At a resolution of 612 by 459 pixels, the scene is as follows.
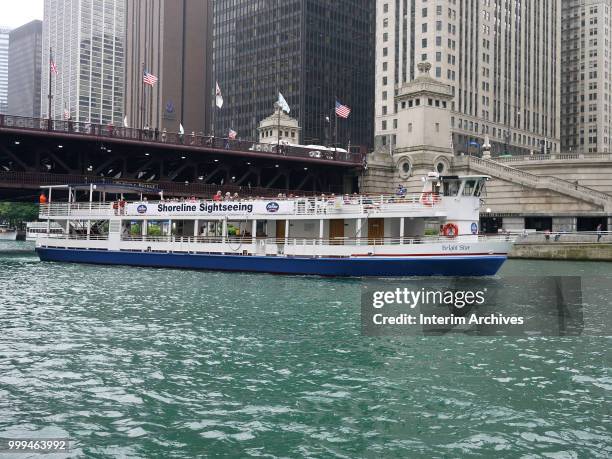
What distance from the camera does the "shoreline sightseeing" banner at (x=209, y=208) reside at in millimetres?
44219

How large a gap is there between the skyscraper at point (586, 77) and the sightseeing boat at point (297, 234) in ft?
465

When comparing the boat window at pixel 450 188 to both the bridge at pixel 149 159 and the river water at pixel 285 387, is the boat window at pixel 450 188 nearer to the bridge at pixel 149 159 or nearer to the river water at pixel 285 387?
the river water at pixel 285 387

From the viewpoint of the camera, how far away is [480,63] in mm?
134125

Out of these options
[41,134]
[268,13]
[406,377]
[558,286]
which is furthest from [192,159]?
[268,13]

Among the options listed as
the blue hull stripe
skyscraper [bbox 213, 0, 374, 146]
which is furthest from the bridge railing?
skyscraper [bbox 213, 0, 374, 146]

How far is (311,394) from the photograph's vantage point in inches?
583

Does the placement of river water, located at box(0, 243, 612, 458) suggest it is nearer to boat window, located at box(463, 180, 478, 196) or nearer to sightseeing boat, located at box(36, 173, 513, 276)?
sightseeing boat, located at box(36, 173, 513, 276)

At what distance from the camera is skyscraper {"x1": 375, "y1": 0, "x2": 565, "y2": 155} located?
123 meters

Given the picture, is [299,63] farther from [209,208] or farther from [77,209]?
[209,208]

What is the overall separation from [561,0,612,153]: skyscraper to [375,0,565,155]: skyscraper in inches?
581

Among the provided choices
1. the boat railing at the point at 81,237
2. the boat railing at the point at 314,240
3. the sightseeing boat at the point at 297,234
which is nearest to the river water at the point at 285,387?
the sightseeing boat at the point at 297,234

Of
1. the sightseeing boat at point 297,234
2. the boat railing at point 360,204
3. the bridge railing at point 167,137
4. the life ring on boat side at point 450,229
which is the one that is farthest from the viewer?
the bridge railing at point 167,137

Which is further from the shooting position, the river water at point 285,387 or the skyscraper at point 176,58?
the skyscraper at point 176,58

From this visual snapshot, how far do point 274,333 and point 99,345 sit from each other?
18.1ft
